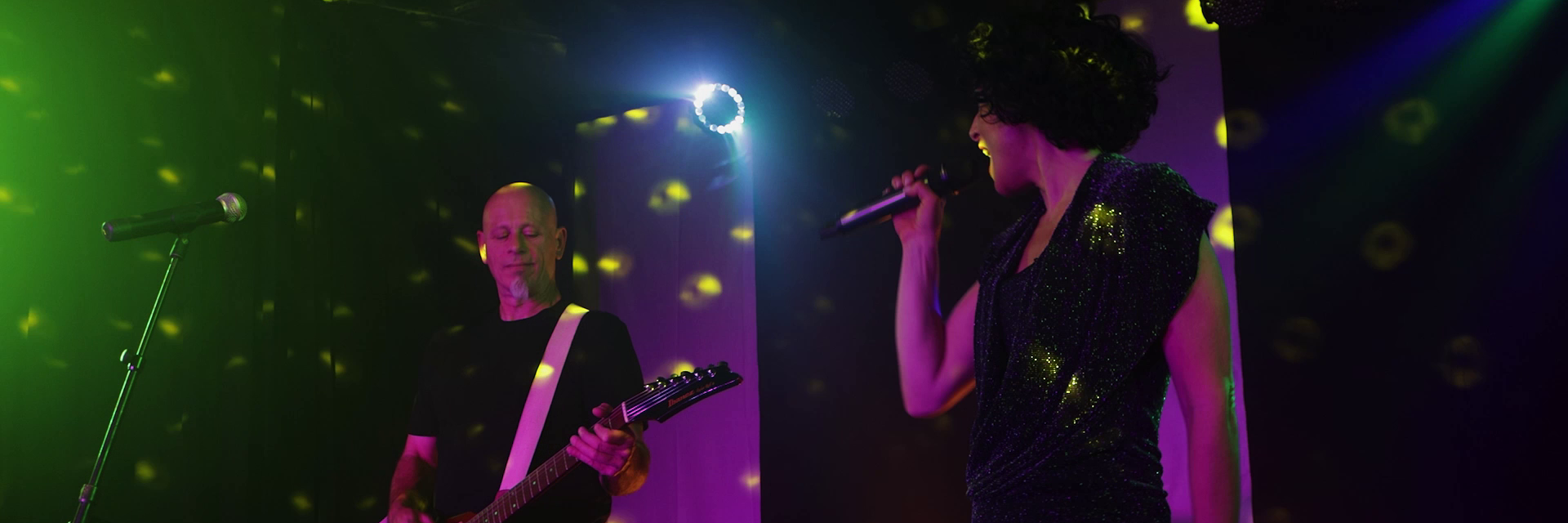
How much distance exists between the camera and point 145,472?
2850mm

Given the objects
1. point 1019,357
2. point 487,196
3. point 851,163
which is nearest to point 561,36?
point 487,196

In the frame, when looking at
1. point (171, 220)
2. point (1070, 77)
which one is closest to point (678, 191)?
point (171, 220)

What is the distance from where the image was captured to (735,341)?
3.09m

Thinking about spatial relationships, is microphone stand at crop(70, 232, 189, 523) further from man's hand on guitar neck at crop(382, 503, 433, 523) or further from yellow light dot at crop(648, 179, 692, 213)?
yellow light dot at crop(648, 179, 692, 213)

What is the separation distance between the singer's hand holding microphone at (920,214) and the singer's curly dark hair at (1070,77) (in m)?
0.24

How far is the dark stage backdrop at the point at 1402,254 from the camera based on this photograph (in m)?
2.09

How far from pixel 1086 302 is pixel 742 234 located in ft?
6.58

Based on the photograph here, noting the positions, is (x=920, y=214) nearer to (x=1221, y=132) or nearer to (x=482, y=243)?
(x=1221, y=132)

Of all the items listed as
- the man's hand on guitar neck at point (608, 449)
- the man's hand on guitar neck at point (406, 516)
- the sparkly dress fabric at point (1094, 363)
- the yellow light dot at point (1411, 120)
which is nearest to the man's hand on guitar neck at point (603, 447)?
the man's hand on guitar neck at point (608, 449)

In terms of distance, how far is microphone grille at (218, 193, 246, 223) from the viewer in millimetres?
2664

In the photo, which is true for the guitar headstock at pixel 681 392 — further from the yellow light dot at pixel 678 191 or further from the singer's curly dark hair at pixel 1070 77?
the singer's curly dark hair at pixel 1070 77

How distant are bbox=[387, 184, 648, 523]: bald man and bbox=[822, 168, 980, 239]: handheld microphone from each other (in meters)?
1.11

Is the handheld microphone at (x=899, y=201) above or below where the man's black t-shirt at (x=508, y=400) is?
above

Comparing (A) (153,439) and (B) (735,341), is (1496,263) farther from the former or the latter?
(A) (153,439)
